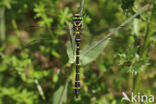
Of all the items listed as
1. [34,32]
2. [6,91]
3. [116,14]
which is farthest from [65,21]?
[34,32]

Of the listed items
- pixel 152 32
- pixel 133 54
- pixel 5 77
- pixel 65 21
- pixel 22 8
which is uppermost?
pixel 22 8

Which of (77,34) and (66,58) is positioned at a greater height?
(77,34)

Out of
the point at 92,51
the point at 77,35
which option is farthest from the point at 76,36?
the point at 92,51

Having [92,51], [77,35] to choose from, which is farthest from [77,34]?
[92,51]

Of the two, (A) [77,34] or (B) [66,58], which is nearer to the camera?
(B) [66,58]

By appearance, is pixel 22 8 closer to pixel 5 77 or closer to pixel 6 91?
pixel 6 91

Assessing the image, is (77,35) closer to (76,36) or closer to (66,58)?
(76,36)

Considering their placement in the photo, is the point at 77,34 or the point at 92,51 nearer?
the point at 92,51

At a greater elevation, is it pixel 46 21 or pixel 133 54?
pixel 46 21
